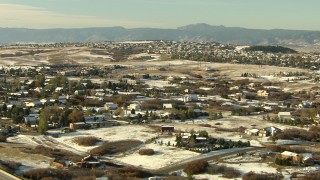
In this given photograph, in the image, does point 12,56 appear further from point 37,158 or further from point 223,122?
point 37,158

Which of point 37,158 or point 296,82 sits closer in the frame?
point 37,158

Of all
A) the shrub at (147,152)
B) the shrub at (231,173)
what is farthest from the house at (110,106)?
the shrub at (231,173)

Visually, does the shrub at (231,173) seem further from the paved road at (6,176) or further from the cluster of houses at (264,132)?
the cluster of houses at (264,132)

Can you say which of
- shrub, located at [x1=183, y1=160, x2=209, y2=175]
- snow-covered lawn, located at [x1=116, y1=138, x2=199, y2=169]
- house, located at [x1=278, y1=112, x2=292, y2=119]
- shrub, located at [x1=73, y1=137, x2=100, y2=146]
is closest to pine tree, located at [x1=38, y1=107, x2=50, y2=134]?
shrub, located at [x1=73, y1=137, x2=100, y2=146]

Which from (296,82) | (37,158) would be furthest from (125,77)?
(37,158)

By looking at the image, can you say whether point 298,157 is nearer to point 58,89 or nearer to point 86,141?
point 86,141

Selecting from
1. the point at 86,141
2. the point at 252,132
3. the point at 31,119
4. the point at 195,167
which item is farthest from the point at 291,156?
the point at 31,119

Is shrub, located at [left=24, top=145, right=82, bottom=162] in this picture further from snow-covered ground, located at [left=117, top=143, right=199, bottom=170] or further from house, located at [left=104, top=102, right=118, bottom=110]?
house, located at [left=104, top=102, right=118, bottom=110]
